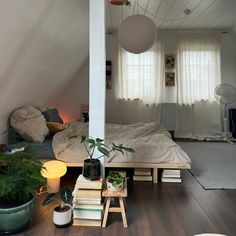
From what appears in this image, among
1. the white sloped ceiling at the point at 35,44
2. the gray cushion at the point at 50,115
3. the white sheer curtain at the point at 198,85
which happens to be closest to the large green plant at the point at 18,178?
the white sloped ceiling at the point at 35,44

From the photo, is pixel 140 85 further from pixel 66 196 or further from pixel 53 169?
pixel 66 196

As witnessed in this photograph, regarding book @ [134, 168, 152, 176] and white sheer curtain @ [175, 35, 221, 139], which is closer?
book @ [134, 168, 152, 176]

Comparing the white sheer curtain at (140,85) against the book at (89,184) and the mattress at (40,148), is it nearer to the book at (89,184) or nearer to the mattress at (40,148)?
the mattress at (40,148)

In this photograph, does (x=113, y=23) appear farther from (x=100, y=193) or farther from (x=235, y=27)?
(x=100, y=193)

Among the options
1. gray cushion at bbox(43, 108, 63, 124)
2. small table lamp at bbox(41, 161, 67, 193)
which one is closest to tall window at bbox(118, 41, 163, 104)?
gray cushion at bbox(43, 108, 63, 124)

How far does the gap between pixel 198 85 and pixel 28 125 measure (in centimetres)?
425

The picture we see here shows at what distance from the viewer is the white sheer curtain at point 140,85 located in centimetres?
597

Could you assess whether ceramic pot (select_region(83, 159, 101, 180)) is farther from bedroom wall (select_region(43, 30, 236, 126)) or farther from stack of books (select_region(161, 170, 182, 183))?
bedroom wall (select_region(43, 30, 236, 126))

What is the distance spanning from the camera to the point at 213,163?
377 centimetres

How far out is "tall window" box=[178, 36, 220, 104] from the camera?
5.86 meters

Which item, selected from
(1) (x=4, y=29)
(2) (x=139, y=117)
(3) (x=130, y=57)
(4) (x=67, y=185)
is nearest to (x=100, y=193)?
(4) (x=67, y=185)

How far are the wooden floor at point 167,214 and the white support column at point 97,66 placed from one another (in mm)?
582

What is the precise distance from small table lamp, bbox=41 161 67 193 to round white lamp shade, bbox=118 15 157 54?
1.66 meters

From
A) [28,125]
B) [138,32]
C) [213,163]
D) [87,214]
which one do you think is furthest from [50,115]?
[213,163]
